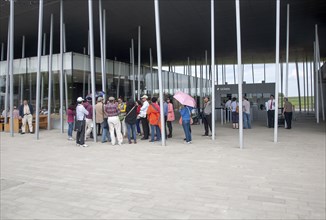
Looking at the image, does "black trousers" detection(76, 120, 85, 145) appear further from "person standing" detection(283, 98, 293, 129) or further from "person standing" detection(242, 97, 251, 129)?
"person standing" detection(283, 98, 293, 129)

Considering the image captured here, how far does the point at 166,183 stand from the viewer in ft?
17.9

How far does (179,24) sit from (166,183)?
1655cm

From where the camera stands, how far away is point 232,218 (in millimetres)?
3805

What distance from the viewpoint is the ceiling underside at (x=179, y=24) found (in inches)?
648

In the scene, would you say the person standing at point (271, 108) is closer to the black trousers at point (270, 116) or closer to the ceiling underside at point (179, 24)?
the black trousers at point (270, 116)

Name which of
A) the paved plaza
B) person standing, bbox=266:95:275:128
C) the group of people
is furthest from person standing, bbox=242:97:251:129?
the paved plaza

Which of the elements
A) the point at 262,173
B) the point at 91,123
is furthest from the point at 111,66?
the point at 262,173

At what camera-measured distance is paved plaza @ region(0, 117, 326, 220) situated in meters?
4.10

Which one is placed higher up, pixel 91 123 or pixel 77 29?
pixel 77 29

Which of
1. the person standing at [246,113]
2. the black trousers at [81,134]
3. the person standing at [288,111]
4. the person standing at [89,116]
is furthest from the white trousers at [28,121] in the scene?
the person standing at [288,111]

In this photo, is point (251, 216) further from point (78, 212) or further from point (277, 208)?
point (78, 212)

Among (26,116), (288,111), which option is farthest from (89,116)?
(288,111)

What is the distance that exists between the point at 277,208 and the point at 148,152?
5.18 metres

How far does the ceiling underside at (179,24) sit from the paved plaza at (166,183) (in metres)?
10.2
